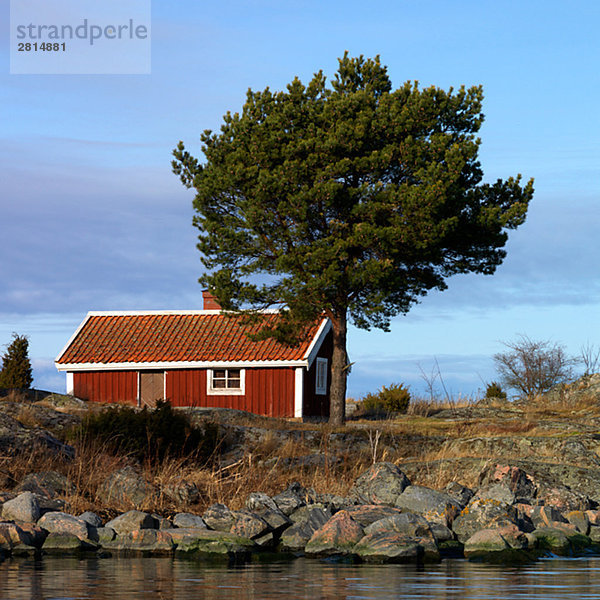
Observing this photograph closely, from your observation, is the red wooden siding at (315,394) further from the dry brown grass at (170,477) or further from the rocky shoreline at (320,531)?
the rocky shoreline at (320,531)

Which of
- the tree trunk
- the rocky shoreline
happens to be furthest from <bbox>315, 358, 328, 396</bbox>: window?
the rocky shoreline

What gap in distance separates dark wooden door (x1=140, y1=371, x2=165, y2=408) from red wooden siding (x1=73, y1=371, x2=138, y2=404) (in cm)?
31

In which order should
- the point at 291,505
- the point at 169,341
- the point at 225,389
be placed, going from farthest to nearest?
1. the point at 169,341
2. the point at 225,389
3. the point at 291,505

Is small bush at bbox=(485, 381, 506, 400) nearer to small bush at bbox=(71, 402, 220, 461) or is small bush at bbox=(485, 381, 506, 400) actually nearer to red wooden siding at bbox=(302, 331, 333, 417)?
red wooden siding at bbox=(302, 331, 333, 417)

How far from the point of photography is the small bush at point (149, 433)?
17.5m

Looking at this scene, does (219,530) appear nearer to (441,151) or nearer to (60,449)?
(60,449)

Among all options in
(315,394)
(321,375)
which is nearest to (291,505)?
(315,394)

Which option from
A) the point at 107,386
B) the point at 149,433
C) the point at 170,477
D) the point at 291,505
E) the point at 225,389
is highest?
the point at 107,386

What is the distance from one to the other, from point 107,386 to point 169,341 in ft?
10.9

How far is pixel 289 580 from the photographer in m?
8.84

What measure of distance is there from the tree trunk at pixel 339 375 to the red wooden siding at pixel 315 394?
15.0 ft

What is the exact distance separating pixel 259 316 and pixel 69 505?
1987cm

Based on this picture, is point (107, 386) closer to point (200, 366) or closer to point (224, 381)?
point (200, 366)

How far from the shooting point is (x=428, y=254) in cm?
3009
